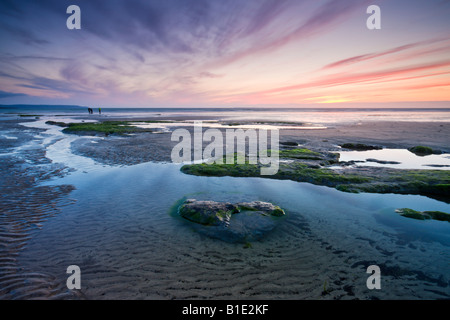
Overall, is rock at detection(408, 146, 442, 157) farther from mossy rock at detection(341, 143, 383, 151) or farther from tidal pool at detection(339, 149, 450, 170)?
mossy rock at detection(341, 143, 383, 151)

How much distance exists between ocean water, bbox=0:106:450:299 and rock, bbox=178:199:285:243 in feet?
1.16

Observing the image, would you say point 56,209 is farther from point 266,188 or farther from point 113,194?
point 266,188

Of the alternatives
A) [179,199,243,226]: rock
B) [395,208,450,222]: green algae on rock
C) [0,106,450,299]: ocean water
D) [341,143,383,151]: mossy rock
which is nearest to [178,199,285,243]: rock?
[179,199,243,226]: rock

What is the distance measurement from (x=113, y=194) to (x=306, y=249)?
359 inches

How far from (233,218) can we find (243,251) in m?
1.77

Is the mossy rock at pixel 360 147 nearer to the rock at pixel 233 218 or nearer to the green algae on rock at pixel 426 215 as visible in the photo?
the green algae on rock at pixel 426 215

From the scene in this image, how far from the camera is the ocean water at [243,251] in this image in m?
5.14

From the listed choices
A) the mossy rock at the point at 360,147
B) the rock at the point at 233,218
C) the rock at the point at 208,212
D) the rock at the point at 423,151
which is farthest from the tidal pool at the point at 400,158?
the rock at the point at 208,212

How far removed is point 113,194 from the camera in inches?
423

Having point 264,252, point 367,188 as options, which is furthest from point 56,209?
point 367,188

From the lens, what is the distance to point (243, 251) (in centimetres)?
651

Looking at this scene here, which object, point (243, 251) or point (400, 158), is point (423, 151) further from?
point (243, 251)

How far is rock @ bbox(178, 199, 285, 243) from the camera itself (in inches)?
288
